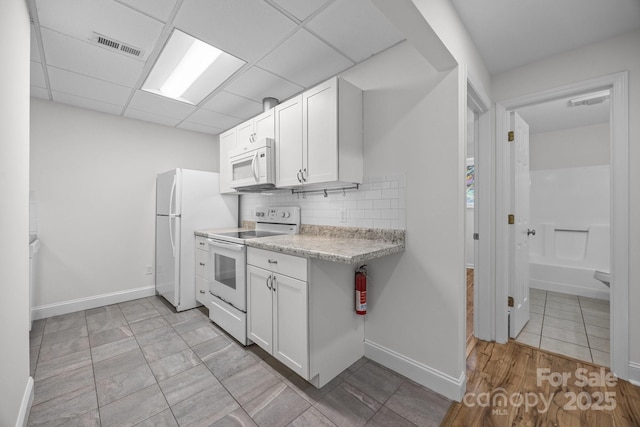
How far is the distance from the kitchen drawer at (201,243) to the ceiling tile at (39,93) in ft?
6.86

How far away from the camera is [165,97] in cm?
275

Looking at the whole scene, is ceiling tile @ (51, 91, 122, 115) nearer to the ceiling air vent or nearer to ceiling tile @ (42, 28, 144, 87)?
ceiling tile @ (42, 28, 144, 87)

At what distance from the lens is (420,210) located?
1.76 metres

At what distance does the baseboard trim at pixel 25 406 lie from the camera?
51.9 inches

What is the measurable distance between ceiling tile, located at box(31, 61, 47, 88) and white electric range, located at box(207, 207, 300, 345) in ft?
6.57

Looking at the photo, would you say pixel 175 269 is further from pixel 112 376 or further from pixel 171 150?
pixel 171 150

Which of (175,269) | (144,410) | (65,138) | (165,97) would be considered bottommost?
(144,410)

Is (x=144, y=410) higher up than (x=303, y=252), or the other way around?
(x=303, y=252)

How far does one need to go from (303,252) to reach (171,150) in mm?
3142

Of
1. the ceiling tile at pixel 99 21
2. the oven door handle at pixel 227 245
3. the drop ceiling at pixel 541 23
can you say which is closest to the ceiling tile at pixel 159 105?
the ceiling tile at pixel 99 21

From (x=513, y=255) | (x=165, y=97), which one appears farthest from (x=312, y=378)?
(x=165, y=97)

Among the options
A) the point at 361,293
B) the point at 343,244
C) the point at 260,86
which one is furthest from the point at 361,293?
the point at 260,86

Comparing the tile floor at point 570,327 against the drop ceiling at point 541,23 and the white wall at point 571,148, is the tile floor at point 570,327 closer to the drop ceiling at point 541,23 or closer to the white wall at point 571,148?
the white wall at point 571,148

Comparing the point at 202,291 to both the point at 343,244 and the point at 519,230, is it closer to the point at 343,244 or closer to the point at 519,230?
the point at 343,244
